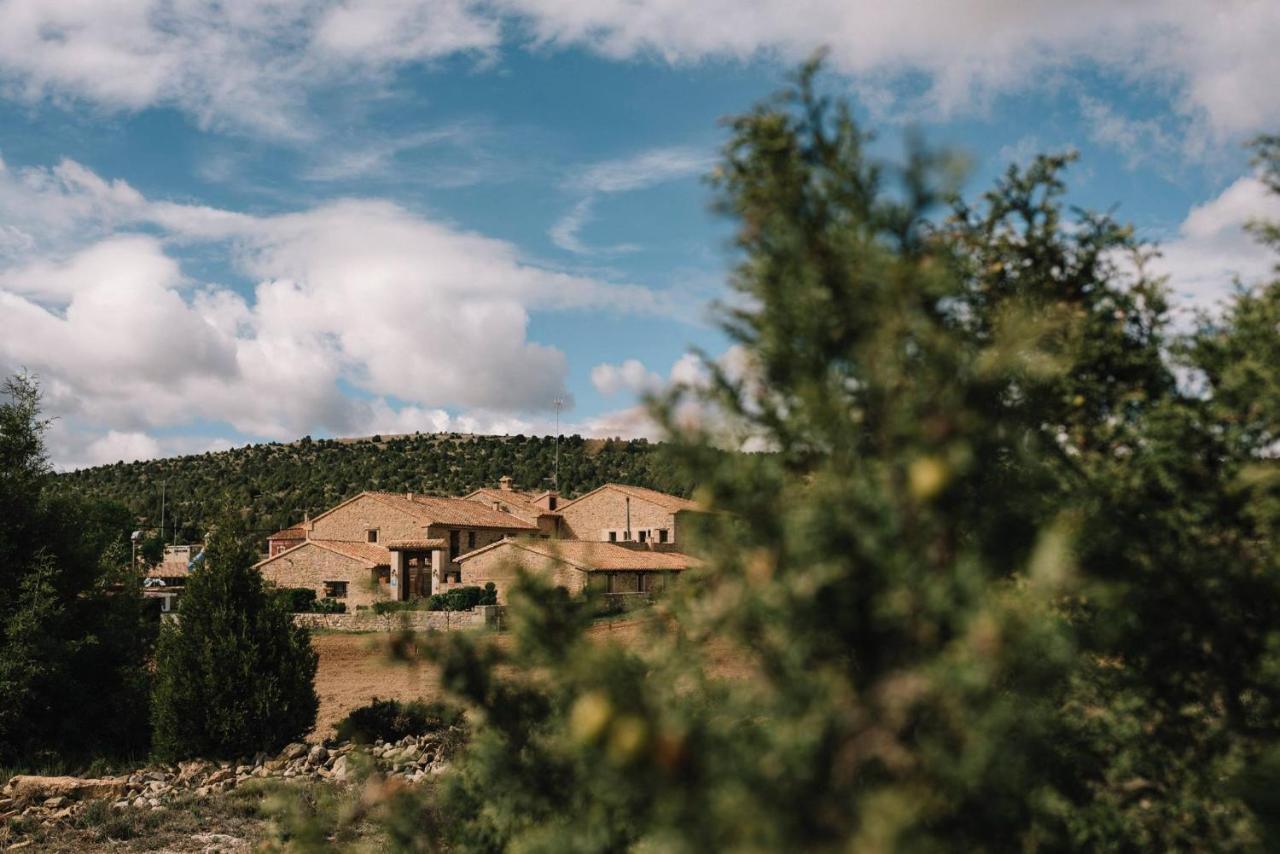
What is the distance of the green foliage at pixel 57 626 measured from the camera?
1550 centimetres

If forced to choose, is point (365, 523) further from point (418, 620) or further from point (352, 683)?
point (352, 683)

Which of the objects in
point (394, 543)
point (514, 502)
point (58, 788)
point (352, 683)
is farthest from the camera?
point (514, 502)

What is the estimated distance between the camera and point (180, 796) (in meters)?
13.3

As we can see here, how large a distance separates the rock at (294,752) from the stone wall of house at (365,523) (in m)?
33.7

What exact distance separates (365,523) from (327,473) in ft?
134

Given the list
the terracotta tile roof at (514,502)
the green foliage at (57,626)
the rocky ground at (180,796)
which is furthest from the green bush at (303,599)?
the rocky ground at (180,796)

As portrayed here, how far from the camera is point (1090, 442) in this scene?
4.23 m

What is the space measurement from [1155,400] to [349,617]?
3763 centimetres

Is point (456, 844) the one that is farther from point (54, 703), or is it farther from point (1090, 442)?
point (54, 703)

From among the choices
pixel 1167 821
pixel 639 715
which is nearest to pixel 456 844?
pixel 639 715

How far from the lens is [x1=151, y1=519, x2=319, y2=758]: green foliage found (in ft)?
50.1

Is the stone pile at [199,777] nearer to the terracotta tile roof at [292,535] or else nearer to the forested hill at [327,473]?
the terracotta tile roof at [292,535]

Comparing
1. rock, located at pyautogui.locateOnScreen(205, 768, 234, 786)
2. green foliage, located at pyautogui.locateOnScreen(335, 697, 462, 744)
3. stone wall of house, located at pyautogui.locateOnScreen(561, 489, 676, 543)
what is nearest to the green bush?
stone wall of house, located at pyautogui.locateOnScreen(561, 489, 676, 543)

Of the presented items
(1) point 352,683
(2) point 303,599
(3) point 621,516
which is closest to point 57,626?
(1) point 352,683
